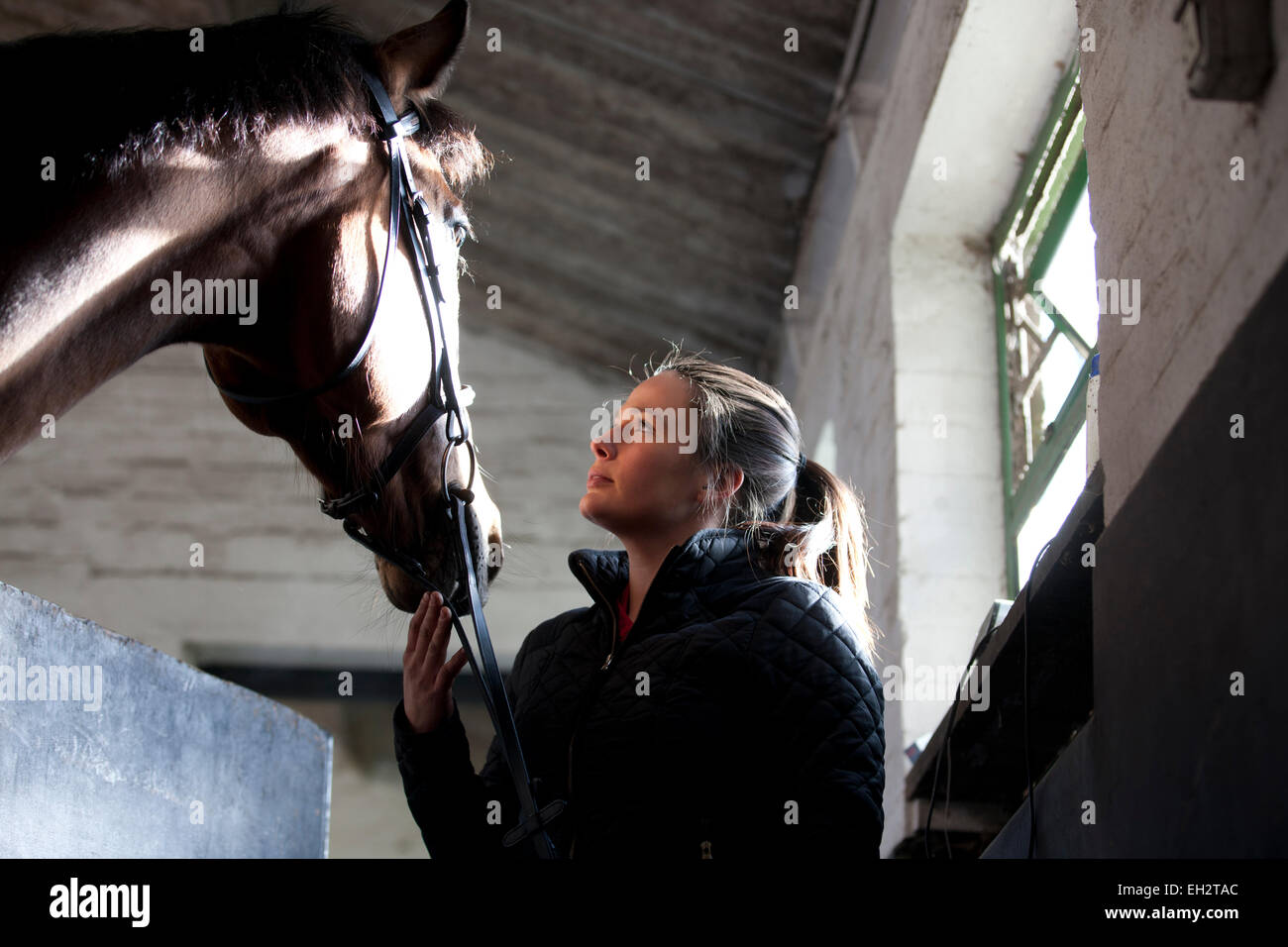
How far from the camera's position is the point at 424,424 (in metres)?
1.87

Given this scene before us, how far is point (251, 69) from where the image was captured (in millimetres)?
1618

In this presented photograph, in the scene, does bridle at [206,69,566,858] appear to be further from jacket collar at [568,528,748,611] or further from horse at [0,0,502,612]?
jacket collar at [568,528,748,611]

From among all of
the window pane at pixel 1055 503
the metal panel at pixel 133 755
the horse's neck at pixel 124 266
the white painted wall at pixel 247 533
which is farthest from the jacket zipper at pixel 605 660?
the white painted wall at pixel 247 533

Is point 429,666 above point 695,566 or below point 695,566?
below

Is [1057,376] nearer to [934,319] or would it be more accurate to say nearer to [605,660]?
[934,319]

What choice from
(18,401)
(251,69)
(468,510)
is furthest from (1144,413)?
(18,401)

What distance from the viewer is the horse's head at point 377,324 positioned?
171 cm

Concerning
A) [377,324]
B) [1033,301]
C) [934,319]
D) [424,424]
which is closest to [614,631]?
[424,424]

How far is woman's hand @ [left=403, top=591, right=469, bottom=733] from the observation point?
173 centimetres

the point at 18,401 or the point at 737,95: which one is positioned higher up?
the point at 737,95

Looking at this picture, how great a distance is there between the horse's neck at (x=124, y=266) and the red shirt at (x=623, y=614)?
2.02 feet

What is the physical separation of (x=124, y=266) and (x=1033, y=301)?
8.57 ft
